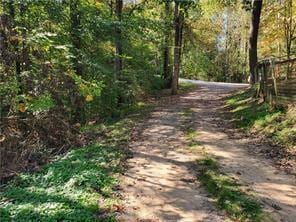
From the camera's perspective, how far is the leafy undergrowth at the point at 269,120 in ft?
29.3

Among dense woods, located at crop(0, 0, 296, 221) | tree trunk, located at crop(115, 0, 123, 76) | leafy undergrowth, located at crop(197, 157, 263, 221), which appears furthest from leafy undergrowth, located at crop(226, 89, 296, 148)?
tree trunk, located at crop(115, 0, 123, 76)

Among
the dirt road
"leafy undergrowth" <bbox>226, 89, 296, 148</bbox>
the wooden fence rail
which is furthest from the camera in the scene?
the wooden fence rail

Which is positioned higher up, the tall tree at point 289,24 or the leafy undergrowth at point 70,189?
the tall tree at point 289,24

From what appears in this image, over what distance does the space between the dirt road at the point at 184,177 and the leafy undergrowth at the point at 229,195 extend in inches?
5.6

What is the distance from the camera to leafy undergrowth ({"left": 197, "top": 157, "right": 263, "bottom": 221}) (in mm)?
5320

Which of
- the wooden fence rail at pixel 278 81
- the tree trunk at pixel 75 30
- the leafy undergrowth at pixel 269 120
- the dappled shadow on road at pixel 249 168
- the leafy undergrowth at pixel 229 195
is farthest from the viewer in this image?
the tree trunk at pixel 75 30

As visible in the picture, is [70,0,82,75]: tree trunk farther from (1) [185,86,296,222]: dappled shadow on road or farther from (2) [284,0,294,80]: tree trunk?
(2) [284,0,294,80]: tree trunk

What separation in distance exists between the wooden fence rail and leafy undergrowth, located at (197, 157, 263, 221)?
15.6ft

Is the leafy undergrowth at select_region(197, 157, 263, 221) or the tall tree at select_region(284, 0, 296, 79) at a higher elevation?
the tall tree at select_region(284, 0, 296, 79)

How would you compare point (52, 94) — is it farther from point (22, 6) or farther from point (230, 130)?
point (230, 130)

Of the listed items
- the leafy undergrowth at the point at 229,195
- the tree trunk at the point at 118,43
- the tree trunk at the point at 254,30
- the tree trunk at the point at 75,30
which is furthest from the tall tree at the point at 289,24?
the leafy undergrowth at the point at 229,195

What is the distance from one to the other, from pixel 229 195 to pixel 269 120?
4946 mm

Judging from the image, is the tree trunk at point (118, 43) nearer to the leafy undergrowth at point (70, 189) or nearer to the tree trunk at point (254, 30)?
the leafy undergrowth at point (70, 189)

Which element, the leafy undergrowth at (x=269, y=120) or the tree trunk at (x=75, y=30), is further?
the tree trunk at (x=75, y=30)
